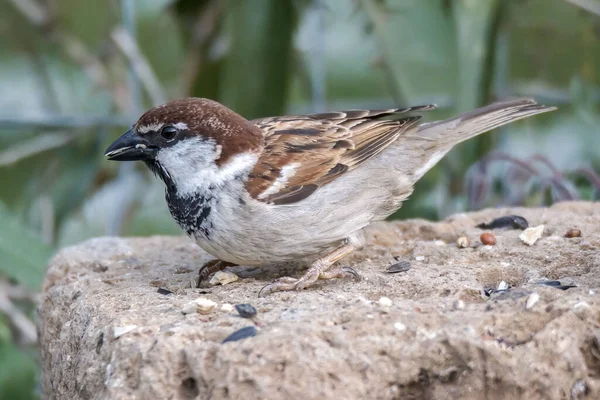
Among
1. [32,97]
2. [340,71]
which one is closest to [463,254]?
[340,71]

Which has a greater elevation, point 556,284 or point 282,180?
point 282,180

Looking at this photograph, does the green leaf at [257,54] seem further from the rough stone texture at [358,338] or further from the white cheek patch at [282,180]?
the rough stone texture at [358,338]

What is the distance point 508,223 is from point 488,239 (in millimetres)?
354

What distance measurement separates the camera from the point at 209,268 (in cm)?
352

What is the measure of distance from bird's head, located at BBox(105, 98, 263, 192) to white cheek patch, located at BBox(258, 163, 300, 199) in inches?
5.2

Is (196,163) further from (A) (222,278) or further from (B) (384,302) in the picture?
(B) (384,302)

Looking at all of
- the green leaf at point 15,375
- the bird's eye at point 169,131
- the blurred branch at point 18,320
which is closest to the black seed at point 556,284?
the bird's eye at point 169,131

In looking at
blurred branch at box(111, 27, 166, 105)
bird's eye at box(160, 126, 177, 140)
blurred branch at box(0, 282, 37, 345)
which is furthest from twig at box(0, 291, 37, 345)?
bird's eye at box(160, 126, 177, 140)

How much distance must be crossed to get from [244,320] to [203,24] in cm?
376

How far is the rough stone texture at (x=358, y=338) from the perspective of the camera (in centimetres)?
235

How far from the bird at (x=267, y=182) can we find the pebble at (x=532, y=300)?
0.81m

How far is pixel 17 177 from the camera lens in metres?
6.55

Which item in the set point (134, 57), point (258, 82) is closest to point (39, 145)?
point (134, 57)

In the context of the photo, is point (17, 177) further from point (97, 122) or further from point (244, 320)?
point (244, 320)
